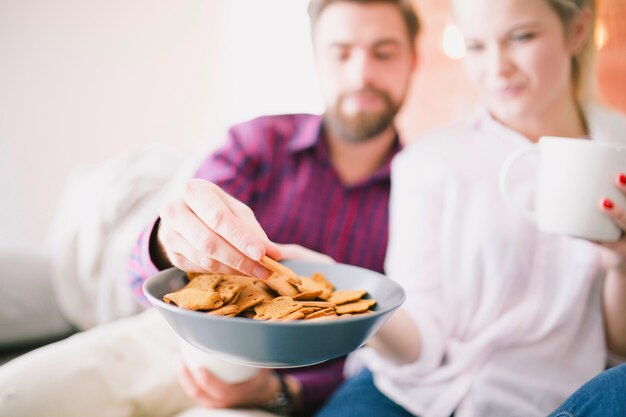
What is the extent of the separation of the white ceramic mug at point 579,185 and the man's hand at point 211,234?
33cm

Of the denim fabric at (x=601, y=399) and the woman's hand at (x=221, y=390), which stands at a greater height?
the denim fabric at (x=601, y=399)

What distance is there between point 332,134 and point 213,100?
0.64 metres

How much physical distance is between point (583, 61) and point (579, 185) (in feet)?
0.95

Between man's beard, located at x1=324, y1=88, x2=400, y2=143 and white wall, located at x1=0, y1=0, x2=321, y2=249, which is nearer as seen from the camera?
man's beard, located at x1=324, y1=88, x2=400, y2=143

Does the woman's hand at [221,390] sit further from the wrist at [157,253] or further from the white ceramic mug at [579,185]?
the white ceramic mug at [579,185]

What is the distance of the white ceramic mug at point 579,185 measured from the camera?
58 cm

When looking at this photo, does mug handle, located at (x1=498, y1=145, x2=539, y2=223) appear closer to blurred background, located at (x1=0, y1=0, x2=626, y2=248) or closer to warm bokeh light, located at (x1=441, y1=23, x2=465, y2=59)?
warm bokeh light, located at (x1=441, y1=23, x2=465, y2=59)

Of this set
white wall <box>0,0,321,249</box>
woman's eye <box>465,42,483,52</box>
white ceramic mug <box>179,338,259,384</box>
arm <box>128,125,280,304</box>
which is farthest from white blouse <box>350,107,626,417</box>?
white wall <box>0,0,321,249</box>

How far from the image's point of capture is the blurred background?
4.33ft

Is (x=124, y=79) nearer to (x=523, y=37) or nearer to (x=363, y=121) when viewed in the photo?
(x=363, y=121)

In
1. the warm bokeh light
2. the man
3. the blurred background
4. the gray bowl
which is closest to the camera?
the gray bowl

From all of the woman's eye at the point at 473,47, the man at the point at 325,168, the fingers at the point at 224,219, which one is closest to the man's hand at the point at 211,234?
the fingers at the point at 224,219

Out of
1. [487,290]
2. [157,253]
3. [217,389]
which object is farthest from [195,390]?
[487,290]

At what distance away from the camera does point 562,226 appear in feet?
2.02
